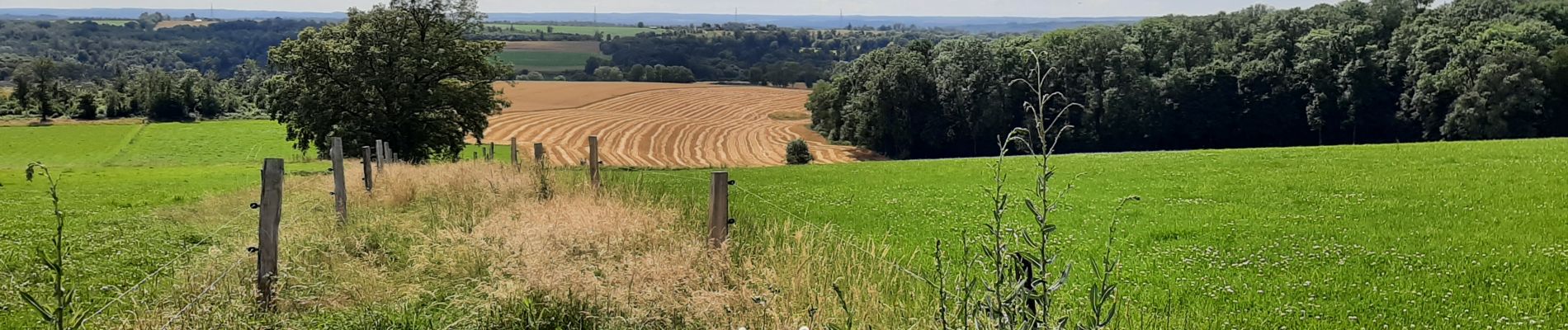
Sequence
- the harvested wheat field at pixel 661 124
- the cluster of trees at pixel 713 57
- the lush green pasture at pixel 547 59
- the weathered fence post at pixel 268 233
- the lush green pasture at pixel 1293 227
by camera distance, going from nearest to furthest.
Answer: the weathered fence post at pixel 268 233 < the lush green pasture at pixel 1293 227 < the harvested wheat field at pixel 661 124 < the cluster of trees at pixel 713 57 < the lush green pasture at pixel 547 59

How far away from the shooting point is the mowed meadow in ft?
25.2

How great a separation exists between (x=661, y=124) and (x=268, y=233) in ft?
275

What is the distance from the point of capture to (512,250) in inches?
348

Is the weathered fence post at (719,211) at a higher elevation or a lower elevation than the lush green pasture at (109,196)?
higher

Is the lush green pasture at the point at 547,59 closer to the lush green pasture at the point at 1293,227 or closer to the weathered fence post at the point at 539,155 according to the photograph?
the lush green pasture at the point at 1293,227

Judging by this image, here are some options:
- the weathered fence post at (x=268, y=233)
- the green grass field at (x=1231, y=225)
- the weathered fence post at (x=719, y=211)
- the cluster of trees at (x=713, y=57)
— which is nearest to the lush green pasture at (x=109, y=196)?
the green grass field at (x=1231, y=225)

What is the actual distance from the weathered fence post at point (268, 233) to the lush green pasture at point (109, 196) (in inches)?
41.2

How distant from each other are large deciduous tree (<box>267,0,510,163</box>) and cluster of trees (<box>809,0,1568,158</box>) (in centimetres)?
Answer: 3574

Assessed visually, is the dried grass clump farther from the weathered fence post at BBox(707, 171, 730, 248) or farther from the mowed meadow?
the weathered fence post at BBox(707, 171, 730, 248)

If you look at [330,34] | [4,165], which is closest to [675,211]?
[330,34]

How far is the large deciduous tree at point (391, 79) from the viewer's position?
127 feet

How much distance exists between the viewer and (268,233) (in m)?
8.23

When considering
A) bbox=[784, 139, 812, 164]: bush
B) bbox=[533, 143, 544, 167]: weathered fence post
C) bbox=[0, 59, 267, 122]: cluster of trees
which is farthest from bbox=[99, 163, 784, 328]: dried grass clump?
bbox=[0, 59, 267, 122]: cluster of trees

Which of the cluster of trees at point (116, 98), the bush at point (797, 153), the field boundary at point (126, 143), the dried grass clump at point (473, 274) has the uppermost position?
the dried grass clump at point (473, 274)
